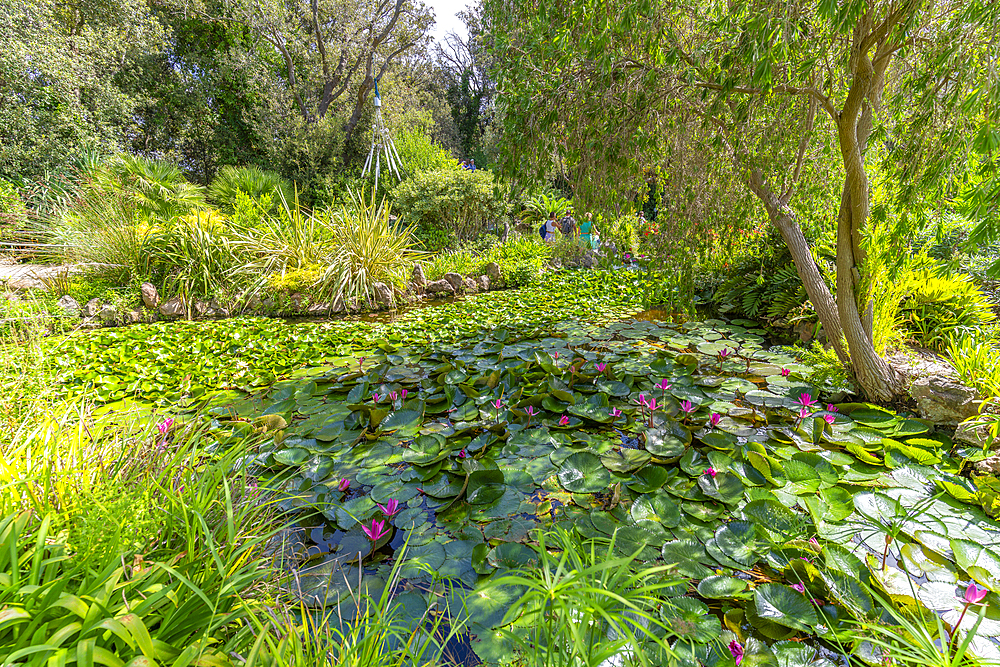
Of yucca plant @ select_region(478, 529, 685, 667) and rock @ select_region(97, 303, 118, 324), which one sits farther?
rock @ select_region(97, 303, 118, 324)

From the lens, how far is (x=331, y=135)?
12281 millimetres

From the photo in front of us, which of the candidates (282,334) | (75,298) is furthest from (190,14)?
(282,334)

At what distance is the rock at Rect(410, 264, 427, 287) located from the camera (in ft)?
20.6

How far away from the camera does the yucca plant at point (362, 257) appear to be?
5441 mm

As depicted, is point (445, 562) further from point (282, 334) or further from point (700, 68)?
point (282, 334)

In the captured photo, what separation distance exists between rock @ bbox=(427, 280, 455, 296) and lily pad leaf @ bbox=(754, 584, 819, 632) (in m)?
5.47

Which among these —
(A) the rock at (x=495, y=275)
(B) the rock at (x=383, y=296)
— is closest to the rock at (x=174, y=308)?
(B) the rock at (x=383, y=296)

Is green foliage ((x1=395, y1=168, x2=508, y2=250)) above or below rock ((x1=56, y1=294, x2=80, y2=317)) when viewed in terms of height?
above

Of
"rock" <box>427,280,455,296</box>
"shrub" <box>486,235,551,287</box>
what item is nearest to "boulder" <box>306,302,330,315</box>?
"rock" <box>427,280,455,296</box>

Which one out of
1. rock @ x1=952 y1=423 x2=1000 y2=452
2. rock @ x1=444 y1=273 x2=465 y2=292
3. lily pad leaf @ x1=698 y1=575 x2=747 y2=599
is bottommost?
lily pad leaf @ x1=698 y1=575 x2=747 y2=599

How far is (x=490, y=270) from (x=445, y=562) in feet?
18.7

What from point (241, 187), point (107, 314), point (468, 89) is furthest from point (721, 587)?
point (468, 89)

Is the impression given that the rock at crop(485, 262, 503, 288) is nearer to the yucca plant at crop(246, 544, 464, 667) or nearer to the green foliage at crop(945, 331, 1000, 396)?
the green foliage at crop(945, 331, 1000, 396)

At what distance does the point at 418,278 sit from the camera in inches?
248
